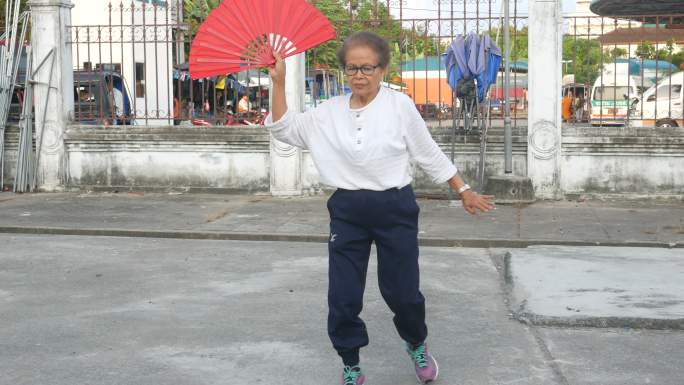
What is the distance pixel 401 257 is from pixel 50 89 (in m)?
11.1

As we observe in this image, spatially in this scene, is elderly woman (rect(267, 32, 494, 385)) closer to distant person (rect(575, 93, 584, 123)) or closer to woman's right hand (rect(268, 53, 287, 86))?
woman's right hand (rect(268, 53, 287, 86))

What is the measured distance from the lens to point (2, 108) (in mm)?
14789

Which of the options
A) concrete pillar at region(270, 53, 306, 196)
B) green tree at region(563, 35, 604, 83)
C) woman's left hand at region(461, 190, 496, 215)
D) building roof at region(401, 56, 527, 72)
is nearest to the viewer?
woman's left hand at region(461, 190, 496, 215)

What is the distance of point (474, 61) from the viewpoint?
12977mm

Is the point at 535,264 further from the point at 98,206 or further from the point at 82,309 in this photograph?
the point at 98,206

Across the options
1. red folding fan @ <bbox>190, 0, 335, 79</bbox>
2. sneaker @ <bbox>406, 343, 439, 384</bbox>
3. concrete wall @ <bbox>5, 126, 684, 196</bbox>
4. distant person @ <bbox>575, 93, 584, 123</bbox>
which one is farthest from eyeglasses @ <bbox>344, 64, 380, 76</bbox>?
distant person @ <bbox>575, 93, 584, 123</bbox>

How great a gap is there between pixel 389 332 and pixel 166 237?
514cm

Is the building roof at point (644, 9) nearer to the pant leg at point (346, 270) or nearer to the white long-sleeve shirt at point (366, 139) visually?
the white long-sleeve shirt at point (366, 139)

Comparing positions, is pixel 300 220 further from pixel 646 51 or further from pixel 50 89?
pixel 646 51

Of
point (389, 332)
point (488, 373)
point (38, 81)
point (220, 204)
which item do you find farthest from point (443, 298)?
point (38, 81)

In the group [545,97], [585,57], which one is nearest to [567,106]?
[585,57]

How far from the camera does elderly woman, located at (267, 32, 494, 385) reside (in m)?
4.75

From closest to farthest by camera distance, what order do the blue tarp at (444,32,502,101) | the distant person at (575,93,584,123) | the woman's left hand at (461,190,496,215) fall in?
the woman's left hand at (461,190,496,215) < the blue tarp at (444,32,502,101) < the distant person at (575,93,584,123)

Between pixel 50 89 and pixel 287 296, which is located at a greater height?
pixel 50 89
